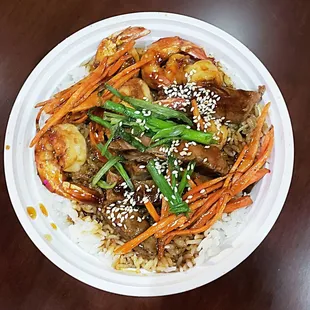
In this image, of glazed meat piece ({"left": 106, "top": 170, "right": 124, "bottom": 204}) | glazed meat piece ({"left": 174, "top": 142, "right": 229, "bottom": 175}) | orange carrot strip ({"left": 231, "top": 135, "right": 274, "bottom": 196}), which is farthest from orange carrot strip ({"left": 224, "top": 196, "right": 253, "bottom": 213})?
glazed meat piece ({"left": 106, "top": 170, "right": 124, "bottom": 204})

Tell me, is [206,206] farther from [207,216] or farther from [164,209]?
[164,209]

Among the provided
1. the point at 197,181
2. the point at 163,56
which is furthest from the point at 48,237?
the point at 163,56

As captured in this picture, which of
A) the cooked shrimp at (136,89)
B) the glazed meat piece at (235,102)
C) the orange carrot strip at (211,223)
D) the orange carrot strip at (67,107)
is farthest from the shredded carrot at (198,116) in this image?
the orange carrot strip at (67,107)

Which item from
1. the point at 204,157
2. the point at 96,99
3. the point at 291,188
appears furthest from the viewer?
the point at 291,188

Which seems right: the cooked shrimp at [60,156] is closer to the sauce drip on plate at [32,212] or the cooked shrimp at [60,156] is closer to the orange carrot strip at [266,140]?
the sauce drip on plate at [32,212]

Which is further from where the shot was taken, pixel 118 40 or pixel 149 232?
pixel 118 40

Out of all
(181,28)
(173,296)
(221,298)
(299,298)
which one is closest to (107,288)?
(173,296)
